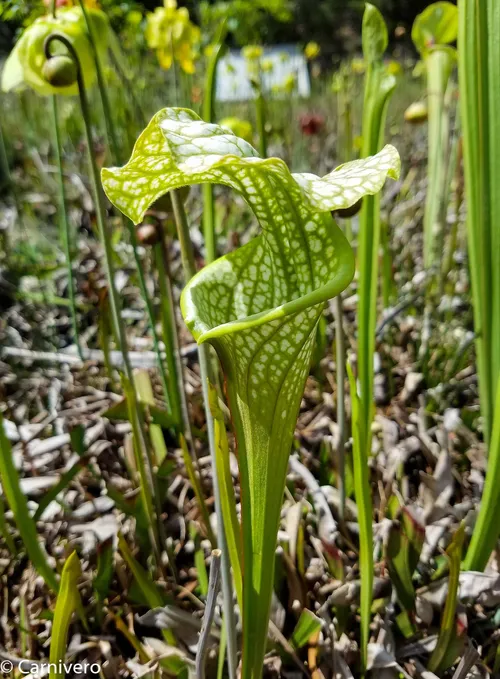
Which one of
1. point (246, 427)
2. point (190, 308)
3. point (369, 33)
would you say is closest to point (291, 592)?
point (246, 427)

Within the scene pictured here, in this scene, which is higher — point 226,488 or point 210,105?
point 210,105

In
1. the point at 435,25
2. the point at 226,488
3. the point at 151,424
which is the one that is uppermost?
the point at 435,25

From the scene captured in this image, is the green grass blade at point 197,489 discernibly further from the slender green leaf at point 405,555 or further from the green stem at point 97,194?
the slender green leaf at point 405,555

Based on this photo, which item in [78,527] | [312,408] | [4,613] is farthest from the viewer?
[312,408]

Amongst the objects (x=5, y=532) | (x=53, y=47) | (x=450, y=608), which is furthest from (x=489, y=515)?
(x=53, y=47)

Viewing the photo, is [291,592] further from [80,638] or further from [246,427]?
[246,427]

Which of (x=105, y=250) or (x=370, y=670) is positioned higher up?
(x=105, y=250)

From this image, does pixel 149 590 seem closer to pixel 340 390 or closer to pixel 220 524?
pixel 220 524
